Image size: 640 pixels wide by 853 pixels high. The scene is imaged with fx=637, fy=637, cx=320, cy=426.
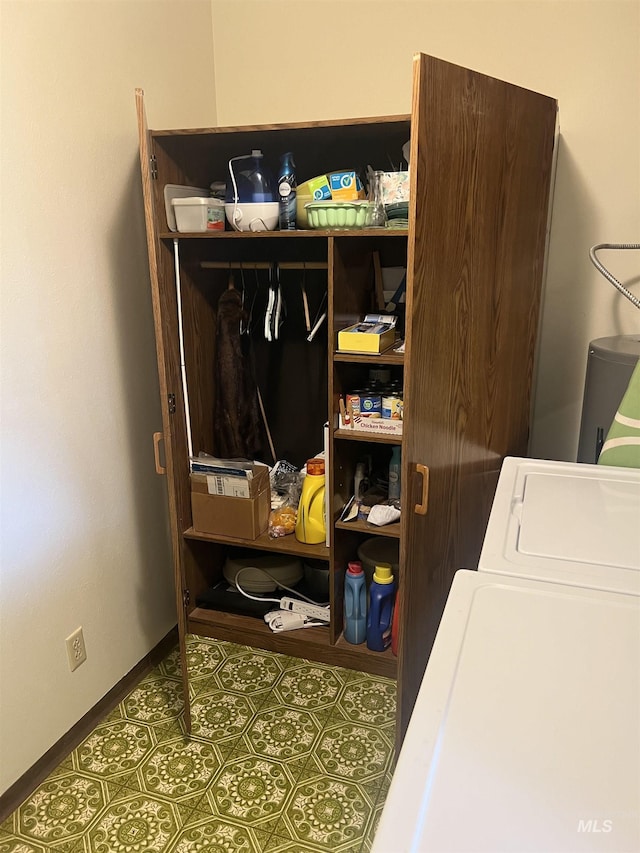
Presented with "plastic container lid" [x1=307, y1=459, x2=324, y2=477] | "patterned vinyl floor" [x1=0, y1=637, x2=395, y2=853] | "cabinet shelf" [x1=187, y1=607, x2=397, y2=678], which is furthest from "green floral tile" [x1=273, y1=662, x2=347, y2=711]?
"plastic container lid" [x1=307, y1=459, x2=324, y2=477]

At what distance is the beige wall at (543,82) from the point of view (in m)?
1.79

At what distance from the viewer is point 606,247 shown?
1851 millimetres

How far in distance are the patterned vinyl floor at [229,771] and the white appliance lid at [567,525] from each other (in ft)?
3.00

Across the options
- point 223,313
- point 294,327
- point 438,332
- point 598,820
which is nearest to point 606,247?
point 438,332

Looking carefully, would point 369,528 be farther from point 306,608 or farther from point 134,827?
point 134,827

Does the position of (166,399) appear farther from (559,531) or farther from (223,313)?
(559,531)

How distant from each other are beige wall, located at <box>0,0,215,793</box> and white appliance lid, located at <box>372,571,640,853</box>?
1.15 meters

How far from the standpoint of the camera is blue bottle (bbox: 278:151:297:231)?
1670 mm

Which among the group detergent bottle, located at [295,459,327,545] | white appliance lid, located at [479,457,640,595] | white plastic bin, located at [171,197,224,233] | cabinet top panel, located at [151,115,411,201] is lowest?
detergent bottle, located at [295,459,327,545]

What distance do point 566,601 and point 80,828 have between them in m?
1.38

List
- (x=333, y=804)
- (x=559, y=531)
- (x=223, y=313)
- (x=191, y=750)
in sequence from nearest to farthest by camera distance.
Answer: (x=559, y=531)
(x=333, y=804)
(x=191, y=750)
(x=223, y=313)

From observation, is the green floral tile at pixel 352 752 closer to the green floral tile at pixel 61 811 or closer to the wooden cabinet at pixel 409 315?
the wooden cabinet at pixel 409 315

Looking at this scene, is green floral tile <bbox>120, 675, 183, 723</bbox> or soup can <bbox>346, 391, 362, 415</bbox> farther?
green floral tile <bbox>120, 675, 183, 723</bbox>

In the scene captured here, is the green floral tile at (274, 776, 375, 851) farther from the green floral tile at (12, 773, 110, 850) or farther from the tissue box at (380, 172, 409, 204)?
the tissue box at (380, 172, 409, 204)
